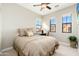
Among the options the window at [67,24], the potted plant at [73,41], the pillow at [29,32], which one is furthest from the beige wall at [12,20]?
the potted plant at [73,41]

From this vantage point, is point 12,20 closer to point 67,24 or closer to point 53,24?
point 53,24

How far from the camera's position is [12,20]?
4.64 ft

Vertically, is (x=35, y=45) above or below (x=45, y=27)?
below

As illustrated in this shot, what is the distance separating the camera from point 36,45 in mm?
1315

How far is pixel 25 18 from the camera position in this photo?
4.76 ft

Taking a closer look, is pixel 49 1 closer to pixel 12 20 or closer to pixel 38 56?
pixel 12 20

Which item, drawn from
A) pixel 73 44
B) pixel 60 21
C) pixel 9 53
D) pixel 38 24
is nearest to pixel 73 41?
pixel 73 44

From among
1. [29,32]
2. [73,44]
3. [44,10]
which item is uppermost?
[44,10]

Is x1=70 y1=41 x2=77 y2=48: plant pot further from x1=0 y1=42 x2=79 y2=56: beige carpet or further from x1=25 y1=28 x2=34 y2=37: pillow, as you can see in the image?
x1=25 y1=28 x2=34 y2=37: pillow

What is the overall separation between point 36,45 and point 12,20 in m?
0.51

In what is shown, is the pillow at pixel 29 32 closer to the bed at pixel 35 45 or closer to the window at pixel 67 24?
the bed at pixel 35 45

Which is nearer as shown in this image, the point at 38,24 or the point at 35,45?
the point at 35,45

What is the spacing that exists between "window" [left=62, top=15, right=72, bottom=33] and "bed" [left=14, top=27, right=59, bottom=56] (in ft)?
0.73

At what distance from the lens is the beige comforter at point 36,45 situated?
51.8 inches
